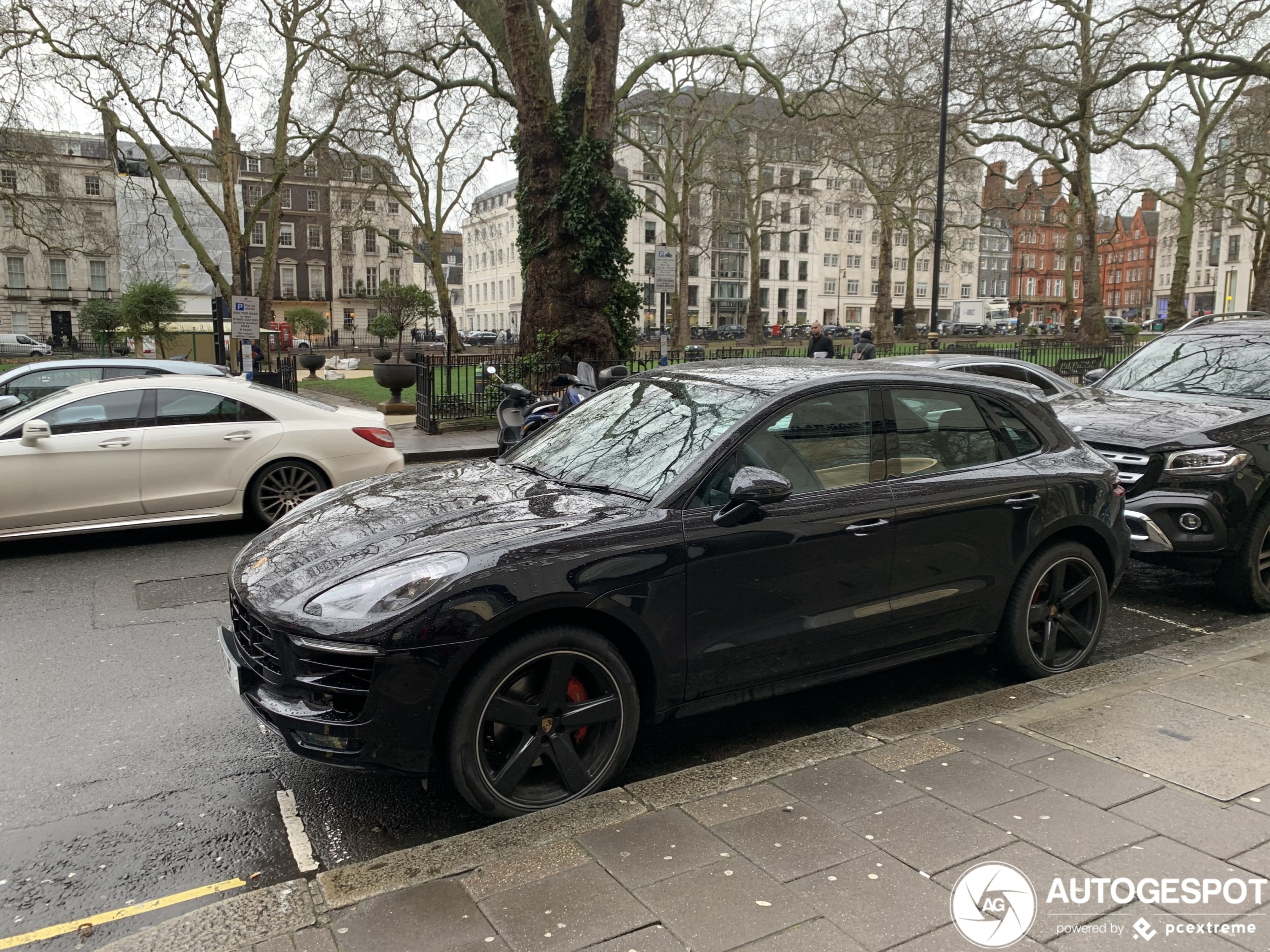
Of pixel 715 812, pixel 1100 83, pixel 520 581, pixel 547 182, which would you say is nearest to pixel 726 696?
pixel 715 812

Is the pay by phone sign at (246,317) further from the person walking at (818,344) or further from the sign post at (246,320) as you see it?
the person walking at (818,344)

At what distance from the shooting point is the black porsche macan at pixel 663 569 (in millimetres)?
3256

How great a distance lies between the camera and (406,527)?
3.72m

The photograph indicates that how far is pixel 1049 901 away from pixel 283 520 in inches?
134

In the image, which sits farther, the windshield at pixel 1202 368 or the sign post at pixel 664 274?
the sign post at pixel 664 274

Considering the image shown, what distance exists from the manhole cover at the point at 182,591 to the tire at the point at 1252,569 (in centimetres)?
665

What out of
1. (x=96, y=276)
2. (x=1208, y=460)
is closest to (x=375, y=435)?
(x=1208, y=460)

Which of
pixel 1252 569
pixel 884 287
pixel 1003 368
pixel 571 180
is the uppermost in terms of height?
pixel 884 287

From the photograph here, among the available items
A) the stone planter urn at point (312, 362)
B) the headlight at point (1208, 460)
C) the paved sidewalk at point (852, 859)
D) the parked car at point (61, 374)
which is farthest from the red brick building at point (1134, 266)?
the paved sidewalk at point (852, 859)

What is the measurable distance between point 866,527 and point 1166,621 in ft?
10.8

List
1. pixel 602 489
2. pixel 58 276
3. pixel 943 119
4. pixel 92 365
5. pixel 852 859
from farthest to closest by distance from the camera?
pixel 58 276
pixel 943 119
pixel 92 365
pixel 602 489
pixel 852 859

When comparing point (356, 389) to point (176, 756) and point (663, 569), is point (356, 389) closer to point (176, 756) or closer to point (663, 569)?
point (176, 756)

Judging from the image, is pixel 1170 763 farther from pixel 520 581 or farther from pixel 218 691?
pixel 218 691

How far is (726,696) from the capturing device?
3879 mm
